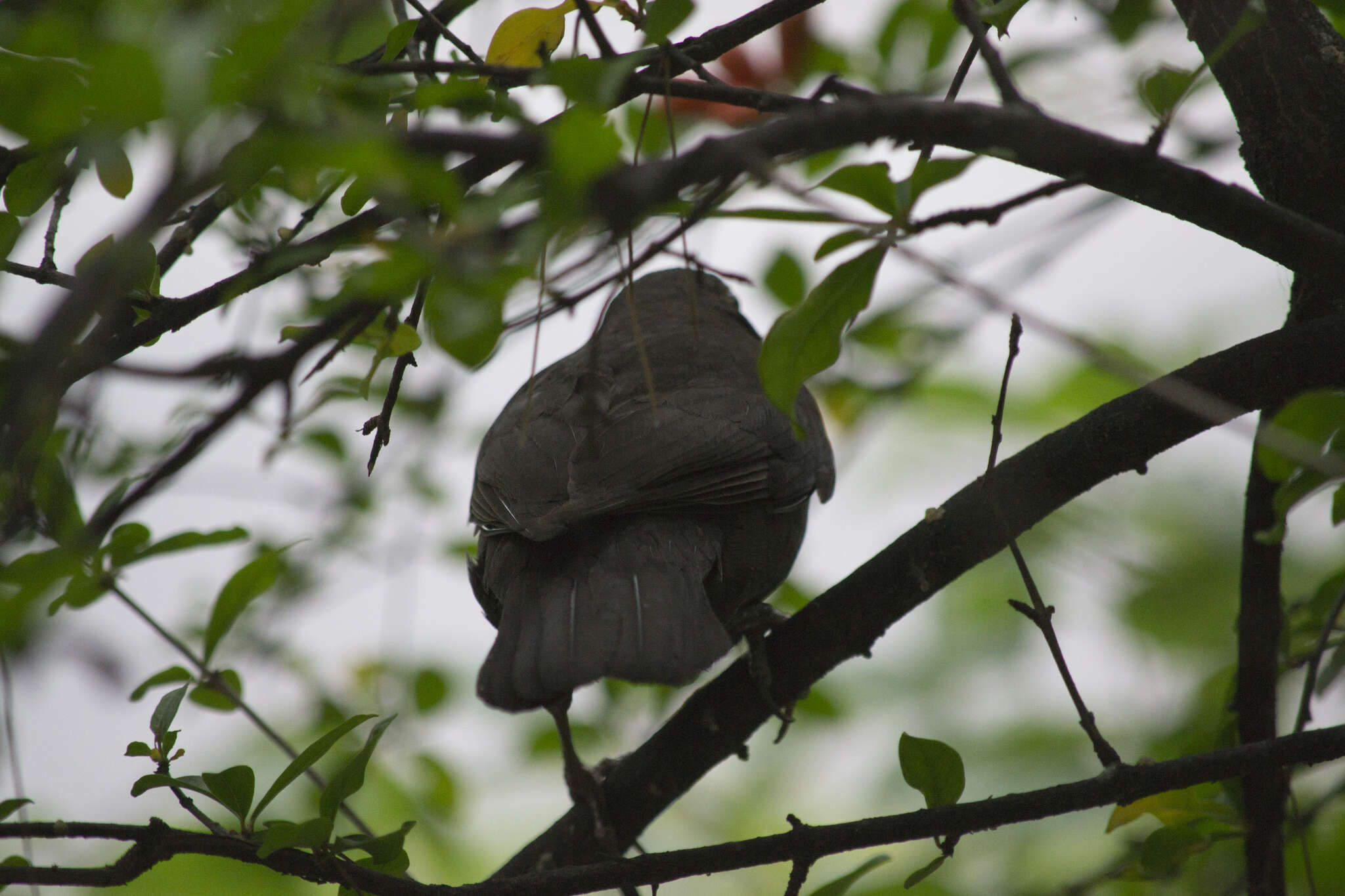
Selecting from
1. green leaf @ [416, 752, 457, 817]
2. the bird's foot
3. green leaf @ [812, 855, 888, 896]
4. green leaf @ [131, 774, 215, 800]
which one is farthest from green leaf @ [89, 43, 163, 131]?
green leaf @ [416, 752, 457, 817]

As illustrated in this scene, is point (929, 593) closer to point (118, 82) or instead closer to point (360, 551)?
point (118, 82)

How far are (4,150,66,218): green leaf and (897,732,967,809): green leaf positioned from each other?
1.85m

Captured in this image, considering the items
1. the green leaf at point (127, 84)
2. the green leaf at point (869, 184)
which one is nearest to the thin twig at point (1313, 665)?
the green leaf at point (869, 184)

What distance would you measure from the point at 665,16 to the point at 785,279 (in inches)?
76.0

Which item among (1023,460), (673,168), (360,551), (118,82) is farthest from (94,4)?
(360,551)

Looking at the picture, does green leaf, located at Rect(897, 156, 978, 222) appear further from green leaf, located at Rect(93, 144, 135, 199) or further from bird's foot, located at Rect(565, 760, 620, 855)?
bird's foot, located at Rect(565, 760, 620, 855)

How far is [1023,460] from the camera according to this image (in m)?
2.34

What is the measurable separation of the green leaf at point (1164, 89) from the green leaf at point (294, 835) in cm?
171

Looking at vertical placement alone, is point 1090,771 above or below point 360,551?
below

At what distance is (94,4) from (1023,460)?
1959 millimetres

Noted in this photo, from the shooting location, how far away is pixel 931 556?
8.11 feet

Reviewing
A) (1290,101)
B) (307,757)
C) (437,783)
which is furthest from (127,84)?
(437,783)

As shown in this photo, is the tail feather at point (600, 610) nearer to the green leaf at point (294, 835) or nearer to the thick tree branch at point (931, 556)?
the thick tree branch at point (931, 556)

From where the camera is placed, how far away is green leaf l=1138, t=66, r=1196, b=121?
1619mm
